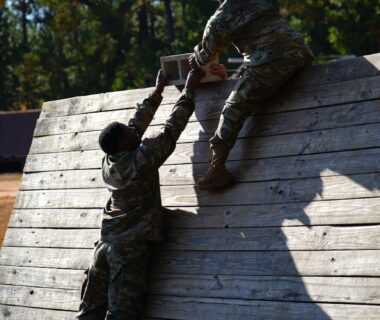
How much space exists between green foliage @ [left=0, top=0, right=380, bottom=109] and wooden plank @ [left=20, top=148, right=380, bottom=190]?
58.7 ft

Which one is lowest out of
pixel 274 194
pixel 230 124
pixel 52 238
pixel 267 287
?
pixel 52 238

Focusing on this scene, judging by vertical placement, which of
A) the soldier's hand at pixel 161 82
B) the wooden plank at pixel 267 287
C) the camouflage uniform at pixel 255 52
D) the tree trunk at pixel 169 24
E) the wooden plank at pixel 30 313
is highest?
the camouflage uniform at pixel 255 52

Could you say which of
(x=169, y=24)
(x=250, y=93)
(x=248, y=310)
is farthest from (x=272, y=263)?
(x=169, y=24)

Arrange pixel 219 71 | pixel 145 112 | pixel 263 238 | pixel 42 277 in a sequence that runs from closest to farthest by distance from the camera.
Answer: pixel 263 238, pixel 219 71, pixel 145 112, pixel 42 277

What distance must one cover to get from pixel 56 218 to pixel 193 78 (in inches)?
67.9

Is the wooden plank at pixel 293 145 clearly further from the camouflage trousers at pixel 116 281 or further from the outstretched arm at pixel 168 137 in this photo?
the camouflage trousers at pixel 116 281

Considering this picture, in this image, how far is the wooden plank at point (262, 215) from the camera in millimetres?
5301

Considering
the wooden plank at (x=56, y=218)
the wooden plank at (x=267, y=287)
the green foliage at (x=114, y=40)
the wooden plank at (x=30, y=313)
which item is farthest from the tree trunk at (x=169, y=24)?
the wooden plank at (x=267, y=287)

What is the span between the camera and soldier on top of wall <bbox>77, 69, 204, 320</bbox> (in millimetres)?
6027

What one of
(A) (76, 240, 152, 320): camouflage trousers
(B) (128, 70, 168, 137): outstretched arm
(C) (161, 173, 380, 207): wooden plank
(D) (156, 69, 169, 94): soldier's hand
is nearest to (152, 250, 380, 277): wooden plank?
(A) (76, 240, 152, 320): camouflage trousers

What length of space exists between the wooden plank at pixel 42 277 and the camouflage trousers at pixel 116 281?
19.7 inches

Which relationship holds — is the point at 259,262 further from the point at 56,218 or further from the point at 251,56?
the point at 56,218

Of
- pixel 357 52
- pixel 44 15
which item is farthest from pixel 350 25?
pixel 44 15

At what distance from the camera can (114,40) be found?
113 feet
